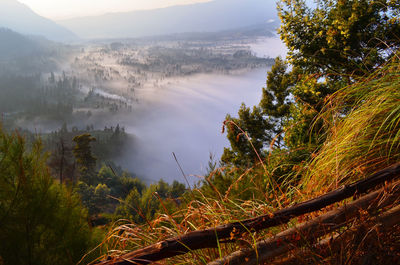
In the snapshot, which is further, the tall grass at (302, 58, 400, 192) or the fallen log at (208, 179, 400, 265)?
the tall grass at (302, 58, 400, 192)

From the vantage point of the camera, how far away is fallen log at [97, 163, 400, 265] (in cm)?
67

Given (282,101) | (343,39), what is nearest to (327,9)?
(343,39)

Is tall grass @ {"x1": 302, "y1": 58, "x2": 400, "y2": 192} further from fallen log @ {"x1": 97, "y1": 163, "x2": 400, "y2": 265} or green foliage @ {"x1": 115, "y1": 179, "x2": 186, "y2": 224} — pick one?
green foliage @ {"x1": 115, "y1": 179, "x2": 186, "y2": 224}

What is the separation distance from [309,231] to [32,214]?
1.66 m

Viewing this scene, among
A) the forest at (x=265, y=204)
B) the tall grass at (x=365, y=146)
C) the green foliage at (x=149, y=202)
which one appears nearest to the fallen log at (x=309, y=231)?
the forest at (x=265, y=204)

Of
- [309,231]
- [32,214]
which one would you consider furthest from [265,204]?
[32,214]

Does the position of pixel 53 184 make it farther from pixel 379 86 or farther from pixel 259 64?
pixel 259 64

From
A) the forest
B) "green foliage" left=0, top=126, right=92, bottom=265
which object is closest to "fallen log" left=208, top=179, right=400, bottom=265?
the forest

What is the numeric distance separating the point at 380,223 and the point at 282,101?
17.1m

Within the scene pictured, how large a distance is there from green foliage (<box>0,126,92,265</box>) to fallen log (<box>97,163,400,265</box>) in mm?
1144

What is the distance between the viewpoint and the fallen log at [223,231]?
0.67 m

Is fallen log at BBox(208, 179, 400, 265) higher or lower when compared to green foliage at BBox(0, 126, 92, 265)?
higher

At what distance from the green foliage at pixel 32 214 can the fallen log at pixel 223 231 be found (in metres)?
1.14

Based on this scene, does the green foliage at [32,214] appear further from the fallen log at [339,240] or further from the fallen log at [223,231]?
the fallen log at [339,240]
